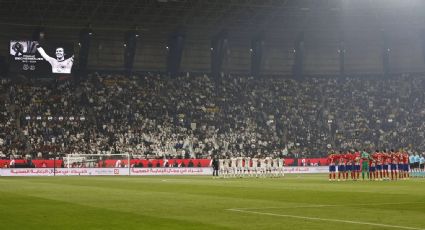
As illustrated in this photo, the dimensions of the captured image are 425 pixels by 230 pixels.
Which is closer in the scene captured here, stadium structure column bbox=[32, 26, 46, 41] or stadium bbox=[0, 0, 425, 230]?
stadium bbox=[0, 0, 425, 230]

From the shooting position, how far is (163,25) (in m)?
80.5

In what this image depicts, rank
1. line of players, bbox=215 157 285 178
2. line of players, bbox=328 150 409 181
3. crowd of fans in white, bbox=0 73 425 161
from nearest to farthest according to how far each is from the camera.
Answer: line of players, bbox=328 150 409 181, line of players, bbox=215 157 285 178, crowd of fans in white, bbox=0 73 425 161

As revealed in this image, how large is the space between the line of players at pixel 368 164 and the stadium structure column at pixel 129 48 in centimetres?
3730

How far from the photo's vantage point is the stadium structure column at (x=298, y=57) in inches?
3433

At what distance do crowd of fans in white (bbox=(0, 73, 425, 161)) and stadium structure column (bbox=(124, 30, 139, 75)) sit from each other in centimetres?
132

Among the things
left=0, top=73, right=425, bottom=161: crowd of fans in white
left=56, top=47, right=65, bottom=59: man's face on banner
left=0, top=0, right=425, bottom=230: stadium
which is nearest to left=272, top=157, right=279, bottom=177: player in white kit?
left=0, top=0, right=425, bottom=230: stadium

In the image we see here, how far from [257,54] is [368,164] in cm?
4069

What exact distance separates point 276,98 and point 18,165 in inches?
1260

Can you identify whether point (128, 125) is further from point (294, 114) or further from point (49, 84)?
point (294, 114)

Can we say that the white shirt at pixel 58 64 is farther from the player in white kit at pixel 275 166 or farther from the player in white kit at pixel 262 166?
the player in white kit at pixel 275 166

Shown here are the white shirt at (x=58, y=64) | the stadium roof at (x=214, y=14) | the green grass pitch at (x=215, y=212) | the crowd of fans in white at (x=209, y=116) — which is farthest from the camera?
the crowd of fans in white at (x=209, y=116)

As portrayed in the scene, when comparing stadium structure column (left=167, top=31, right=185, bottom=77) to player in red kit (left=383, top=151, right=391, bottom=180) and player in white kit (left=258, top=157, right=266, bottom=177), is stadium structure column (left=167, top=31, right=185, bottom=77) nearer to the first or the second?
player in white kit (left=258, top=157, right=266, bottom=177)

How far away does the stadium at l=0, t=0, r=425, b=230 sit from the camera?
230 ft

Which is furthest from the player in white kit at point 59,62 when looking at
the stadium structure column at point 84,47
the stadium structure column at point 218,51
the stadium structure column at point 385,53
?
the stadium structure column at point 385,53
